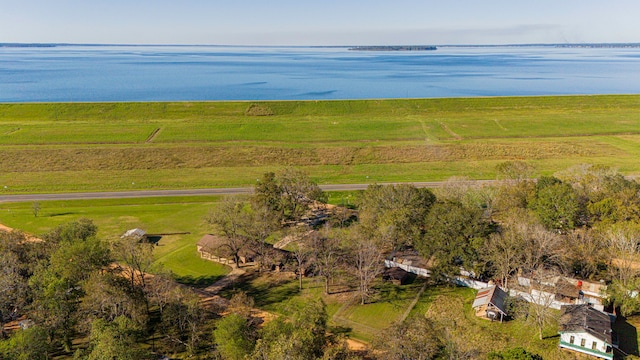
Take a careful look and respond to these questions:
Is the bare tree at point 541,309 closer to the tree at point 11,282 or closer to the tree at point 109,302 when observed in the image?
the tree at point 109,302

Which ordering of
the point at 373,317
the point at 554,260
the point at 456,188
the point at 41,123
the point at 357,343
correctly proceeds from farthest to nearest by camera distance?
the point at 41,123
the point at 456,188
the point at 554,260
the point at 373,317
the point at 357,343

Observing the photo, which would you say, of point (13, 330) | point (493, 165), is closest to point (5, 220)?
point (13, 330)

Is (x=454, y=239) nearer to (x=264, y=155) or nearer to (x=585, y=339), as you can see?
(x=585, y=339)

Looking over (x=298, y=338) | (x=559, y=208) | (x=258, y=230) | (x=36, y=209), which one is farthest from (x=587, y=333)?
(x=36, y=209)

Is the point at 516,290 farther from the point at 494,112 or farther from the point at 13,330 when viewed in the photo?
the point at 494,112

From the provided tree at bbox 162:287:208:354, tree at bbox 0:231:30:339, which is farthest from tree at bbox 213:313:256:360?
tree at bbox 0:231:30:339

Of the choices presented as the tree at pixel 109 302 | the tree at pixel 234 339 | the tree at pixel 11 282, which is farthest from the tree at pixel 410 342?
the tree at pixel 11 282

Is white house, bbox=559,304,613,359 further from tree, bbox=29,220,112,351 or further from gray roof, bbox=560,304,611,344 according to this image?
tree, bbox=29,220,112,351
